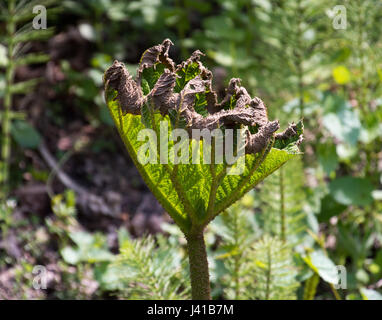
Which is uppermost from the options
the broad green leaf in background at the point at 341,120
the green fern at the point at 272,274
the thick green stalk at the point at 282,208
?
the broad green leaf in background at the point at 341,120

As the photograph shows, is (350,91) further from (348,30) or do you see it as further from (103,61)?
(103,61)

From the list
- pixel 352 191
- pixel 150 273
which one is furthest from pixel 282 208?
pixel 150 273

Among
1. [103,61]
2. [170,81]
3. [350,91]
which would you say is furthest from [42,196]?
[350,91]

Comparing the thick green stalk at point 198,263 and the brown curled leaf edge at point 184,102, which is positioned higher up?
the brown curled leaf edge at point 184,102

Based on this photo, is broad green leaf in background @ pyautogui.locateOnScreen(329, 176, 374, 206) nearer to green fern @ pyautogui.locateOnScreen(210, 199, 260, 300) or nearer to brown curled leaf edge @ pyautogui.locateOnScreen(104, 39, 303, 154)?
green fern @ pyautogui.locateOnScreen(210, 199, 260, 300)

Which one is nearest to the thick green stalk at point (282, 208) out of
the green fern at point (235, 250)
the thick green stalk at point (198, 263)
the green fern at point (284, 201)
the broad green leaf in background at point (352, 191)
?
the green fern at point (284, 201)

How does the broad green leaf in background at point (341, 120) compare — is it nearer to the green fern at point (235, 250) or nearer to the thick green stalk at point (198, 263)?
the green fern at point (235, 250)

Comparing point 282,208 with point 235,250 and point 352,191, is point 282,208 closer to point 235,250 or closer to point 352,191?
point 235,250
